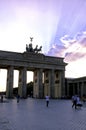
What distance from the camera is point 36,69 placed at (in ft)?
244

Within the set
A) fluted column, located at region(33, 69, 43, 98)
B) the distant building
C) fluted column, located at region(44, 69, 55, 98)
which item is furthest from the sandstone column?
the distant building

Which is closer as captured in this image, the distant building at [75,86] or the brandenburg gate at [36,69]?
the brandenburg gate at [36,69]

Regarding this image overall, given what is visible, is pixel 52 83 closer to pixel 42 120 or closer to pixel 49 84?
pixel 49 84

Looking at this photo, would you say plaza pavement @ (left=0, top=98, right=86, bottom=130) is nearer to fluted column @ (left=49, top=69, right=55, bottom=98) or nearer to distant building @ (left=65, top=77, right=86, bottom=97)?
fluted column @ (left=49, top=69, right=55, bottom=98)

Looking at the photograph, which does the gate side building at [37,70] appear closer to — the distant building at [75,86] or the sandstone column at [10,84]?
the sandstone column at [10,84]

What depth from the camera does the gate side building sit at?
67875mm

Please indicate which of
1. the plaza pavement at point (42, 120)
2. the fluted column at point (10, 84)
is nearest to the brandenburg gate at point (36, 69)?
the fluted column at point (10, 84)

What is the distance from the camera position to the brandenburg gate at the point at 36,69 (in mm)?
67875

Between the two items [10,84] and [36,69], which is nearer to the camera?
[10,84]

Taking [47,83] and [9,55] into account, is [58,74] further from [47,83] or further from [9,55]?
[9,55]

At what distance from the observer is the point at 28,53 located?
7200cm

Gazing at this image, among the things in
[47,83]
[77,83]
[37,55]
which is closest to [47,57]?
[37,55]

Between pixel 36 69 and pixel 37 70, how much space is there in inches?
20.3

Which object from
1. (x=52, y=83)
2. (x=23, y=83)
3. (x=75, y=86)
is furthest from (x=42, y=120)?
(x=75, y=86)
